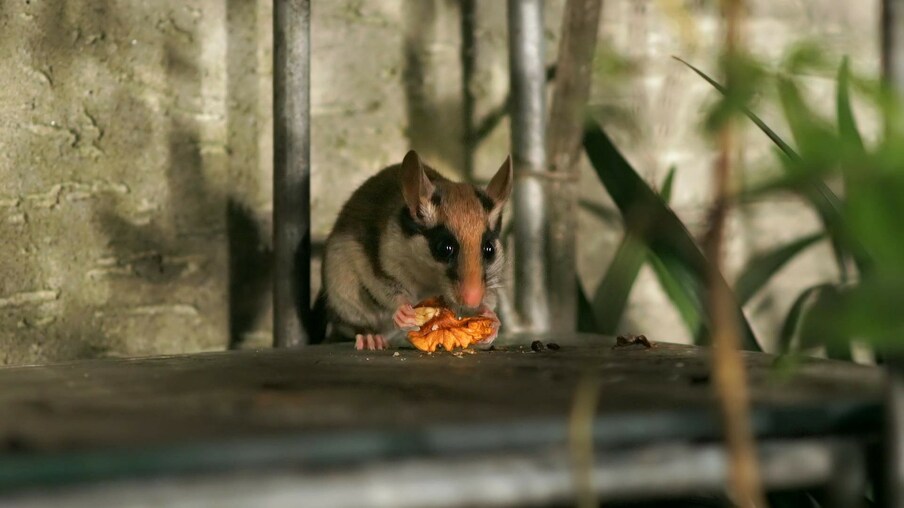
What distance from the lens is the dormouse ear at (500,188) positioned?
7.29 ft

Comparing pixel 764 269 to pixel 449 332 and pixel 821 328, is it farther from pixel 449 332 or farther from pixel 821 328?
pixel 821 328

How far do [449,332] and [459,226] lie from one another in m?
0.30

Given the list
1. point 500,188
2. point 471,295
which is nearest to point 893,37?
point 471,295

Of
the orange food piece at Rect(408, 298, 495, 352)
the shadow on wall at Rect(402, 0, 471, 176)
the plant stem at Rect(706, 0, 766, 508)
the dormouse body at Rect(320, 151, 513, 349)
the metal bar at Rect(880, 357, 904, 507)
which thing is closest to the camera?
the plant stem at Rect(706, 0, 766, 508)

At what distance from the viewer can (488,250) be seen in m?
2.18

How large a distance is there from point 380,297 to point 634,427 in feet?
3.99

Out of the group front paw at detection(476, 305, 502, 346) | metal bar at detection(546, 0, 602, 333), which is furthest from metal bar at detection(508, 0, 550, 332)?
front paw at detection(476, 305, 502, 346)

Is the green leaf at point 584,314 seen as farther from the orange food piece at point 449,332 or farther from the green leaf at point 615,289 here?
the orange food piece at point 449,332

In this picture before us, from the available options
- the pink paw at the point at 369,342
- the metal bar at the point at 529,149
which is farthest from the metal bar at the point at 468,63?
the pink paw at the point at 369,342

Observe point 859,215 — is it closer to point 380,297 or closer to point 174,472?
point 174,472

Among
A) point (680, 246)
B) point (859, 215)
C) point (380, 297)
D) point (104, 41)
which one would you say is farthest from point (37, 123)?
point (859, 215)

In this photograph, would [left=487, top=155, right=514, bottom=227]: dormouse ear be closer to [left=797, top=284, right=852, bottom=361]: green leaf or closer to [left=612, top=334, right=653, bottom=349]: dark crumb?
[left=612, top=334, right=653, bottom=349]: dark crumb

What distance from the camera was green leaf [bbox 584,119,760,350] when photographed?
2.01 metres

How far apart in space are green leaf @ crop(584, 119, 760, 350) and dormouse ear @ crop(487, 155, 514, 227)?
27 centimetres
